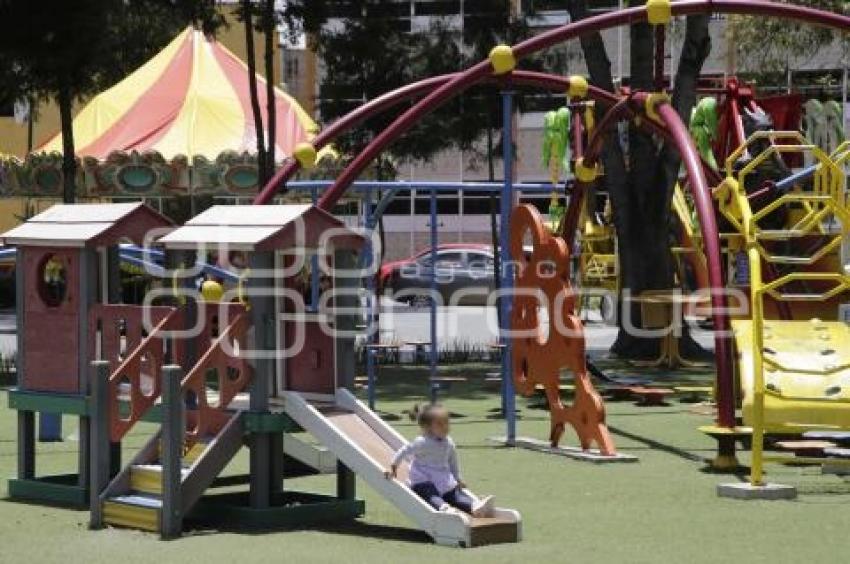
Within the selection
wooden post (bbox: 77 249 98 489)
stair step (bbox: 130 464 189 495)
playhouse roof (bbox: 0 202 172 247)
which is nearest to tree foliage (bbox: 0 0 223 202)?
playhouse roof (bbox: 0 202 172 247)

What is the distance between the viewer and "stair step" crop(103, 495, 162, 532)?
10.9 metres

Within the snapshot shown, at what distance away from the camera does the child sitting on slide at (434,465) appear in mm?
10539

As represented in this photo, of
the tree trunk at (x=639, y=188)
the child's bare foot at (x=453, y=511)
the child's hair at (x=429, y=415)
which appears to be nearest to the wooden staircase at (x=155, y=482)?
the child's hair at (x=429, y=415)

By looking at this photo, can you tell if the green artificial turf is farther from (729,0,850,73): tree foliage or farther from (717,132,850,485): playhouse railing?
(729,0,850,73): tree foliage

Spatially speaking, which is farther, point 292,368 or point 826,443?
point 826,443

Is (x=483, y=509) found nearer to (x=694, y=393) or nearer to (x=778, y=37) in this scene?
(x=694, y=393)

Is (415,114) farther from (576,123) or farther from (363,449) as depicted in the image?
(576,123)

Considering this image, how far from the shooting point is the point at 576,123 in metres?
26.5

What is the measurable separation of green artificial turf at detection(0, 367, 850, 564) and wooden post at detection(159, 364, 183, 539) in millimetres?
142

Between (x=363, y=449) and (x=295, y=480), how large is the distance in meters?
2.65

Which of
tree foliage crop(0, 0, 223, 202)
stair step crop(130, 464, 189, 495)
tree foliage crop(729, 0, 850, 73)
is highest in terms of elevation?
tree foliage crop(729, 0, 850, 73)

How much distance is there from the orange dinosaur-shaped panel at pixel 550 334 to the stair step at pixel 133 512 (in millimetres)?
4599

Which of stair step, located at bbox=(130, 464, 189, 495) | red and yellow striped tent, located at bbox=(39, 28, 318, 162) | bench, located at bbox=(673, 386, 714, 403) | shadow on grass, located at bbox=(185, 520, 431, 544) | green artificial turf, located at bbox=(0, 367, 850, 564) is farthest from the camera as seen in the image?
red and yellow striped tent, located at bbox=(39, 28, 318, 162)

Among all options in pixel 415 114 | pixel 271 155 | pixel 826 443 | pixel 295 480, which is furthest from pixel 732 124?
pixel 295 480
